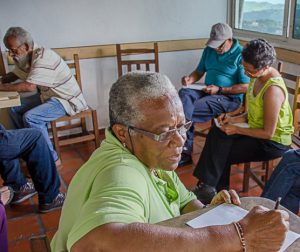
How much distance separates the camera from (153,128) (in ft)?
3.36

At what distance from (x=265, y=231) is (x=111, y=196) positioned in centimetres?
37

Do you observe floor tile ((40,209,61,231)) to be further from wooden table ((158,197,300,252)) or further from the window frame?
the window frame

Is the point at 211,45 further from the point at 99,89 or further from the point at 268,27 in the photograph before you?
the point at 99,89

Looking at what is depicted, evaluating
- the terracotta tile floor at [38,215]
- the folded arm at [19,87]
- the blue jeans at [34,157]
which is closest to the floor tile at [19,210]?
the terracotta tile floor at [38,215]

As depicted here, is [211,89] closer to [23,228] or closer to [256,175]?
[256,175]

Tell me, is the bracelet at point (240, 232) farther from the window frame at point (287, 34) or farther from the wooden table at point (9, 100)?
the window frame at point (287, 34)

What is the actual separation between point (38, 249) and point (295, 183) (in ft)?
4.49

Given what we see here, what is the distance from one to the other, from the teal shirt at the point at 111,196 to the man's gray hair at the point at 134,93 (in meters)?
0.08

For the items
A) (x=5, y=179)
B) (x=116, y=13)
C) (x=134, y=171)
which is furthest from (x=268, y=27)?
(x=134, y=171)

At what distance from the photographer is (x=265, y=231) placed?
2.81 ft

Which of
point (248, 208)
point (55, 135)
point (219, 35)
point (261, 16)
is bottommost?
point (55, 135)

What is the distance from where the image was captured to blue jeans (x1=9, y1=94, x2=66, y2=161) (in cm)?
281

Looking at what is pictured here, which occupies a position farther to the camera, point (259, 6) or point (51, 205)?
point (259, 6)

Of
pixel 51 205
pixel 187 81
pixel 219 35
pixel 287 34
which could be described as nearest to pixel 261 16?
pixel 287 34
